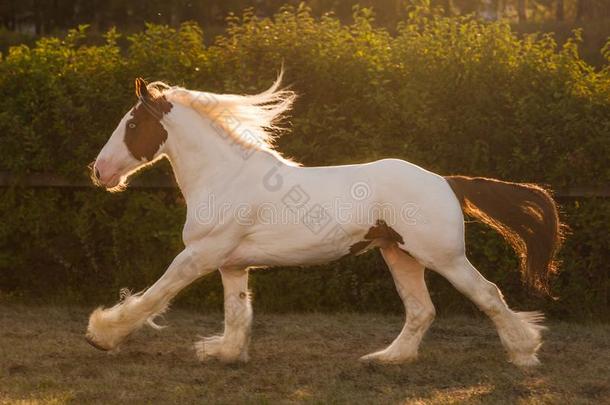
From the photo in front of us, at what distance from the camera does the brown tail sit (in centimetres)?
619

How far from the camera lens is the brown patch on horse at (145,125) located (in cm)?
621

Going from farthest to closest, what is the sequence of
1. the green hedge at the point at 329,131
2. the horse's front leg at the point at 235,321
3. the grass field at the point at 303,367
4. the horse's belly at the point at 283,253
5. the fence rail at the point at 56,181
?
the fence rail at the point at 56,181, the green hedge at the point at 329,131, the horse's front leg at the point at 235,321, the horse's belly at the point at 283,253, the grass field at the point at 303,367

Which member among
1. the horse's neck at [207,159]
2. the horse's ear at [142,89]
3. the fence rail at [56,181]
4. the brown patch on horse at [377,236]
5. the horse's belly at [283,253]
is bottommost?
the fence rail at [56,181]

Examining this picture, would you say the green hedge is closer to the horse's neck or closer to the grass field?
the grass field

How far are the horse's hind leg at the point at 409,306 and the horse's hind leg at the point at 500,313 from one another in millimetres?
447

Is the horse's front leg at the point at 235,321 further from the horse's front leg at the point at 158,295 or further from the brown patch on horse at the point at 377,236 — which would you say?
the brown patch on horse at the point at 377,236

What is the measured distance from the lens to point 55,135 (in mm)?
8852

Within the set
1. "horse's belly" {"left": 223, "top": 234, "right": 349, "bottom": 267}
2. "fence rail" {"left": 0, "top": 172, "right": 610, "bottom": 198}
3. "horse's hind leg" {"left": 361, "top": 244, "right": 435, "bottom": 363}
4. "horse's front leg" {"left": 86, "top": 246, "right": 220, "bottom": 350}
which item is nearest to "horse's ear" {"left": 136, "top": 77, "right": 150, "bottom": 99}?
"horse's front leg" {"left": 86, "top": 246, "right": 220, "bottom": 350}

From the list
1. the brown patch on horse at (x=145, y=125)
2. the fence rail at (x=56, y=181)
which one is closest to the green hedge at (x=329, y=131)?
the fence rail at (x=56, y=181)

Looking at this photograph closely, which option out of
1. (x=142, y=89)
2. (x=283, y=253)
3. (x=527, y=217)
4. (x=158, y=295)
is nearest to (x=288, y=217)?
(x=283, y=253)

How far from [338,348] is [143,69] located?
3.34 metres

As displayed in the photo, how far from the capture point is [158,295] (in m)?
5.99

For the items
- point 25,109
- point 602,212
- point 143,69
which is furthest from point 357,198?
point 25,109

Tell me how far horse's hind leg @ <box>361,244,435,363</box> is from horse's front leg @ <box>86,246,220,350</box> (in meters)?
1.23
